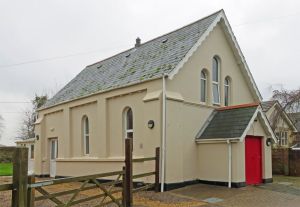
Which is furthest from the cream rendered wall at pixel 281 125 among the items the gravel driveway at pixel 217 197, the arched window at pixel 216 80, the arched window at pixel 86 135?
the arched window at pixel 86 135

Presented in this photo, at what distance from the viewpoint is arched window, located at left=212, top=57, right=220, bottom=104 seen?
768 inches

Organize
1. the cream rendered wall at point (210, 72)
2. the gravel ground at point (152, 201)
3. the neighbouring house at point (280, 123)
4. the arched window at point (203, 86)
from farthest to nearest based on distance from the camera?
the neighbouring house at point (280, 123)
the arched window at point (203, 86)
the cream rendered wall at point (210, 72)
the gravel ground at point (152, 201)

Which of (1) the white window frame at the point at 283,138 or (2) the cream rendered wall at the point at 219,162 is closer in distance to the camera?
(2) the cream rendered wall at the point at 219,162

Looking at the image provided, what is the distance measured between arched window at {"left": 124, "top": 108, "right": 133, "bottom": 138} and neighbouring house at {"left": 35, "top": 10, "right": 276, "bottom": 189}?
0.16ft

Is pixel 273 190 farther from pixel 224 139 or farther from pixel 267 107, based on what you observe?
pixel 267 107

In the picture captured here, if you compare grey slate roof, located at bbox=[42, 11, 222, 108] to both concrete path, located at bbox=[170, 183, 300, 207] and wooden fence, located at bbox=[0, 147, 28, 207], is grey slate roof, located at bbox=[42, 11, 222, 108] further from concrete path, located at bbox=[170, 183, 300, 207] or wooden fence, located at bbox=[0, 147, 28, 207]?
wooden fence, located at bbox=[0, 147, 28, 207]

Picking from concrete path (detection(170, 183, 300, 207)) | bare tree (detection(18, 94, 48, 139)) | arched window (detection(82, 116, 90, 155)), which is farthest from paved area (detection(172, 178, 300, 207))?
bare tree (detection(18, 94, 48, 139))

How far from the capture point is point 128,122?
18.5 meters

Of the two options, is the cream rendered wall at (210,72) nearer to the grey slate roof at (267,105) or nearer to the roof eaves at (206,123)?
the roof eaves at (206,123)

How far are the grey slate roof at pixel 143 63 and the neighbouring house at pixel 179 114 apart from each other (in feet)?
0.28

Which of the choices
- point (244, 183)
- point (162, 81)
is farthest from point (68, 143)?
point (244, 183)

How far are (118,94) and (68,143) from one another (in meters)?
6.17

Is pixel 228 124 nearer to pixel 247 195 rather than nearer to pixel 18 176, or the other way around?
pixel 247 195

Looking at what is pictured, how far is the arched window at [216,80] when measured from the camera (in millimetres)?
19516
